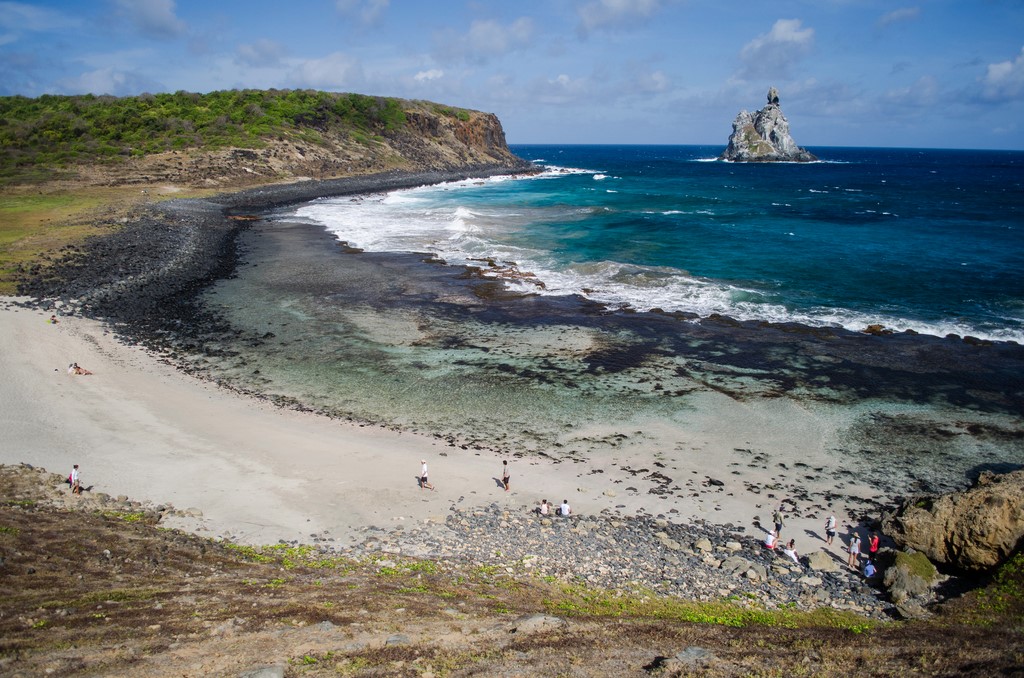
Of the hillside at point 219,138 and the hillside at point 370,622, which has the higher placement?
the hillside at point 219,138

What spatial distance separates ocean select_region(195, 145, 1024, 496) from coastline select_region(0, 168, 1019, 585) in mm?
410

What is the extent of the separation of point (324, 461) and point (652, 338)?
62.0ft

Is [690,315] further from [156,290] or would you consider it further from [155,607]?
[156,290]

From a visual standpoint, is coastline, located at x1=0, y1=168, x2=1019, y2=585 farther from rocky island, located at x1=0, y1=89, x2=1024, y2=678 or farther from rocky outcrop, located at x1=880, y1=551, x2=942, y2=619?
rocky outcrop, located at x1=880, y1=551, x2=942, y2=619

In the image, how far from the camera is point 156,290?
37.5 metres

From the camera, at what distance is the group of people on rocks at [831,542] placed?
1590 cm

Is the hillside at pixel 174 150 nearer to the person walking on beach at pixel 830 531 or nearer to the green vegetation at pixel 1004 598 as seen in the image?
the person walking on beach at pixel 830 531

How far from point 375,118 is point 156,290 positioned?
94.8 metres

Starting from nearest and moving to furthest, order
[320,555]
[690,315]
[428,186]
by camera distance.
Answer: [320,555] < [690,315] < [428,186]

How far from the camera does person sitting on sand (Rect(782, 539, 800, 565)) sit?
1606 centimetres

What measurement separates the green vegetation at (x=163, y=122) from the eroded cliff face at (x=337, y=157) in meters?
2.31

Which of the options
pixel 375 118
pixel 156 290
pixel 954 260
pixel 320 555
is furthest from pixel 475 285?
pixel 375 118

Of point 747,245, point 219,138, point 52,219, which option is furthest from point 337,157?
point 747,245

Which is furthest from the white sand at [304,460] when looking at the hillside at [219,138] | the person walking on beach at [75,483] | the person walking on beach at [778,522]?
the hillside at [219,138]
